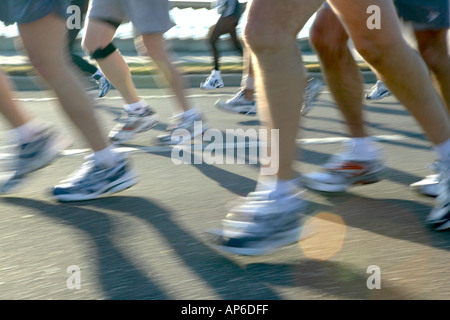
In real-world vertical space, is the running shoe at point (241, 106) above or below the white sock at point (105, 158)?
above

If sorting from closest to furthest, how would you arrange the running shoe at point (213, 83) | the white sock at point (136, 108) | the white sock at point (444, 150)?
the white sock at point (444, 150) → the white sock at point (136, 108) → the running shoe at point (213, 83)

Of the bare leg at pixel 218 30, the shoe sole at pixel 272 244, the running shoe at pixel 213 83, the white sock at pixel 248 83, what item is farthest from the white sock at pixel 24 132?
the bare leg at pixel 218 30

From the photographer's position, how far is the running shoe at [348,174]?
3.69m

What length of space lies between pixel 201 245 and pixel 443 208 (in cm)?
92

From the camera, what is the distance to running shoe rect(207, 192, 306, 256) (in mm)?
2727

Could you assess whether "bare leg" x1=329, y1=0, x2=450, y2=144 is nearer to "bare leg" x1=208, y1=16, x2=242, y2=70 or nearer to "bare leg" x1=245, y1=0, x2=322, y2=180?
"bare leg" x1=245, y1=0, x2=322, y2=180

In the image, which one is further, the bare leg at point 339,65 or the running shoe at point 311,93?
the running shoe at point 311,93

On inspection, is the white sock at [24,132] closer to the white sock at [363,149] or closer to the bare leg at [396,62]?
the white sock at [363,149]

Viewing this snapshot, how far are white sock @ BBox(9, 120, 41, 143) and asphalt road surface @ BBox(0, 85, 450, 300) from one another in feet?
0.90

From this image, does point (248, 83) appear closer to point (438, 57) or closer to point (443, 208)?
point (438, 57)

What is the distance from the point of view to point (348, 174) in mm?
3688

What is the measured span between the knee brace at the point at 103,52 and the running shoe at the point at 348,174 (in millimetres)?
2106
